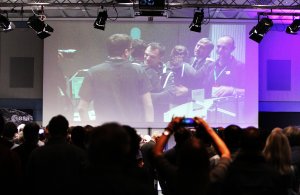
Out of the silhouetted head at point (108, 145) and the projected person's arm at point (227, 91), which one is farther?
the projected person's arm at point (227, 91)

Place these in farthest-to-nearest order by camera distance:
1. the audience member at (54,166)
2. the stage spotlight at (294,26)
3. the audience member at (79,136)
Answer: the stage spotlight at (294,26)
the audience member at (79,136)
the audience member at (54,166)

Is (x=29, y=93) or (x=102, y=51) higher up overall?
(x=102, y=51)

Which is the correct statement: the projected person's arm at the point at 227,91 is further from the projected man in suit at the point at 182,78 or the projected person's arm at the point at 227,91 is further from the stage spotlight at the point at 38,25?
the stage spotlight at the point at 38,25

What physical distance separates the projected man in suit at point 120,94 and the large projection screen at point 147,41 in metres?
0.12

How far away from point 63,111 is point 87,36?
2.00 m

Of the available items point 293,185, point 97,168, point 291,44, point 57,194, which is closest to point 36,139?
point 57,194

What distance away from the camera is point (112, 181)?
1.97 metres

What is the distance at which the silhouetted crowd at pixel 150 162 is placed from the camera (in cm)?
197

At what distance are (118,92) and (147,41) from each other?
4.81 ft

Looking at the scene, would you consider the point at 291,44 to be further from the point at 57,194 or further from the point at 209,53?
the point at 57,194

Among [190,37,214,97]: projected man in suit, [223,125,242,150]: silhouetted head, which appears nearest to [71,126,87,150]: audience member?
[223,125,242,150]: silhouetted head

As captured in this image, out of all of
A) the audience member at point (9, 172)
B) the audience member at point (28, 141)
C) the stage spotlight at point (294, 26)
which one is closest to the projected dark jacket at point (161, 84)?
the stage spotlight at point (294, 26)

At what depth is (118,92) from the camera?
10898 mm

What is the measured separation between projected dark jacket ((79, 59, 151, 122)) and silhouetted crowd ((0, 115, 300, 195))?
676cm
